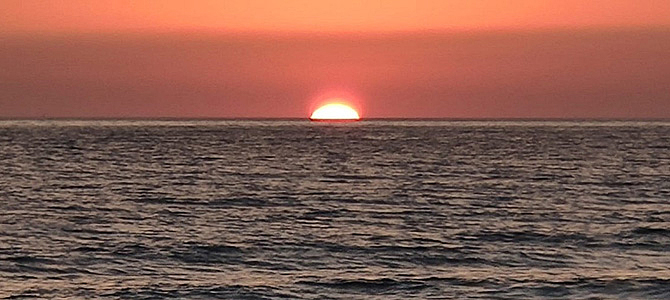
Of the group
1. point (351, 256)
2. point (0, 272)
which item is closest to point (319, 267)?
point (351, 256)

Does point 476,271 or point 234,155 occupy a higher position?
point 234,155

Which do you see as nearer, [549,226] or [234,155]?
[549,226]

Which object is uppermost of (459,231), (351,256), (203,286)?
(459,231)

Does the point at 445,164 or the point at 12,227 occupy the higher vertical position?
the point at 445,164

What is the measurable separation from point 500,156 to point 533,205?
47.9 metres

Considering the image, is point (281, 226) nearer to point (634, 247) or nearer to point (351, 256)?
point (351, 256)

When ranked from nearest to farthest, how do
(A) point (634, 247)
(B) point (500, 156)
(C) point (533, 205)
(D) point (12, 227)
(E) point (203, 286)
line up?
1. (E) point (203, 286)
2. (A) point (634, 247)
3. (D) point (12, 227)
4. (C) point (533, 205)
5. (B) point (500, 156)

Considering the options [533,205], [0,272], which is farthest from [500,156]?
[0,272]

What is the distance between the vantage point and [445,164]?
79.4m

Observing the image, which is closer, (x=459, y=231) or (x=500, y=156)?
(x=459, y=231)

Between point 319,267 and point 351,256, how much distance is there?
1.94 meters

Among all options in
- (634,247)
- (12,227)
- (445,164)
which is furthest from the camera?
(445,164)

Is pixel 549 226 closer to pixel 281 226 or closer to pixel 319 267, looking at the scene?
pixel 281 226

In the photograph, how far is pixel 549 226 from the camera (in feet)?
122
